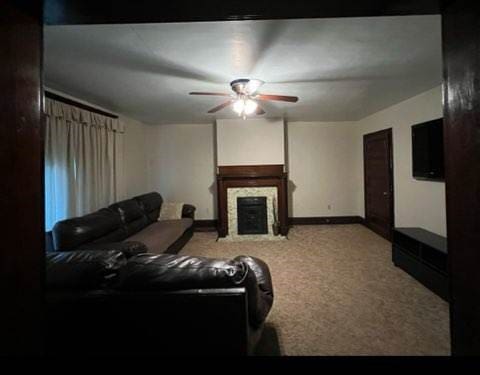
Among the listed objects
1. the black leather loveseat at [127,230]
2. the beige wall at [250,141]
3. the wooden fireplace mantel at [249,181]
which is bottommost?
the black leather loveseat at [127,230]

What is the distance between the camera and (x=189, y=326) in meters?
1.31

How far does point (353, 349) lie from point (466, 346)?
1.19 m

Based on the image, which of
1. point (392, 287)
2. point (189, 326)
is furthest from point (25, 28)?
point (392, 287)

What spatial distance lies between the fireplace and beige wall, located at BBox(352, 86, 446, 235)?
8.06 ft

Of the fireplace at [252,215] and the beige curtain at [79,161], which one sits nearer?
the beige curtain at [79,161]

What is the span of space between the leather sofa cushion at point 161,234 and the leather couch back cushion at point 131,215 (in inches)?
3.9

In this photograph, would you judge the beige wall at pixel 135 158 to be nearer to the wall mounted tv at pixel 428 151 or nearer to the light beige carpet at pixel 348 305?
the light beige carpet at pixel 348 305

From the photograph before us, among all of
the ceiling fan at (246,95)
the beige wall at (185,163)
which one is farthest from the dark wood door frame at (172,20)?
the beige wall at (185,163)

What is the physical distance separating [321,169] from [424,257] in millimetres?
3356

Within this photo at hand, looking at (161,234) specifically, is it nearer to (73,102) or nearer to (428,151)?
(73,102)

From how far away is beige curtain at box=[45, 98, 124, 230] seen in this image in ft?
10.3

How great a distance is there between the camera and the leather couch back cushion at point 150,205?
15.5 feet

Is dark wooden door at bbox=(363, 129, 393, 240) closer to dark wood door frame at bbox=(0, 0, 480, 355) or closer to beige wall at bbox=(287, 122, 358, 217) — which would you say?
beige wall at bbox=(287, 122, 358, 217)

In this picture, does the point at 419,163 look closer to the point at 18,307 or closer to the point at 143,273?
the point at 143,273
